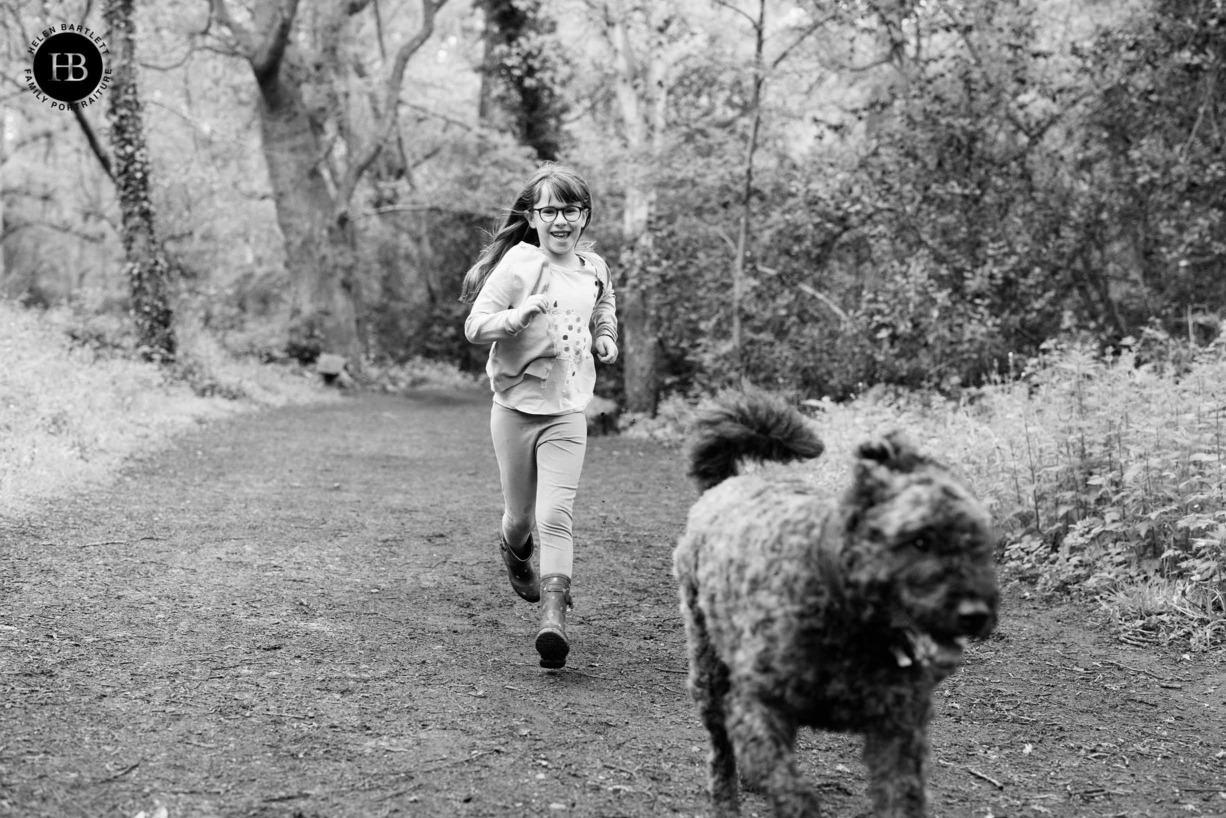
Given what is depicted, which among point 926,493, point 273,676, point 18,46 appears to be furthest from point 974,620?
point 18,46

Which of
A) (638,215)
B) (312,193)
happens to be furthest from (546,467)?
(312,193)

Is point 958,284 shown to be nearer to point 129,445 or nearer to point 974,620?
point 129,445

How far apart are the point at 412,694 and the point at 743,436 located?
1.89 m

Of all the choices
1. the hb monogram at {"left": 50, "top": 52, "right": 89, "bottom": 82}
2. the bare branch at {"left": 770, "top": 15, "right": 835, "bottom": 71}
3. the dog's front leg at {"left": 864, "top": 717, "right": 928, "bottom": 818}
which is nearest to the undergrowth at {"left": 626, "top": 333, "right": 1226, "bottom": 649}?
the dog's front leg at {"left": 864, "top": 717, "right": 928, "bottom": 818}

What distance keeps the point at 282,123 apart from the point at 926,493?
2230 cm

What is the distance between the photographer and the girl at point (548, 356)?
4777 mm

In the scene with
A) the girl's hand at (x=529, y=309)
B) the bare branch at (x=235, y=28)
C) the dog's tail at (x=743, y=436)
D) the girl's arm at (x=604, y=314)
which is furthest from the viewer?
the bare branch at (x=235, y=28)

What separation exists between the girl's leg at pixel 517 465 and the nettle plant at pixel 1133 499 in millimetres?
3270

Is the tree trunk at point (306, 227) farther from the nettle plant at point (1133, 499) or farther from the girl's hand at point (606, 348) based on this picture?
the girl's hand at point (606, 348)

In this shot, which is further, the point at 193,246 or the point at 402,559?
the point at 193,246

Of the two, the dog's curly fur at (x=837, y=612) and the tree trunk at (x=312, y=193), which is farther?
the tree trunk at (x=312, y=193)

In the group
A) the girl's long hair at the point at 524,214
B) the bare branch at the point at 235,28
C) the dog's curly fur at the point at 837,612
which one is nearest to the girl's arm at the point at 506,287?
the girl's long hair at the point at 524,214

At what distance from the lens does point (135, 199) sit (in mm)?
15086

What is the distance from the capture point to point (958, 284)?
38.1 feet
